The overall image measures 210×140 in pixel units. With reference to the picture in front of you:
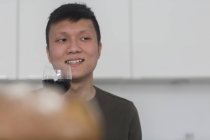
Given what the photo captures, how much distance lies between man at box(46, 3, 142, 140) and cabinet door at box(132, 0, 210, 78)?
1.64ft

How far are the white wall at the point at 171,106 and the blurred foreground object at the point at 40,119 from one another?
2.06 metres

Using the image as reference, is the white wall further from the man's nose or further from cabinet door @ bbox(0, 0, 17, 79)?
the man's nose

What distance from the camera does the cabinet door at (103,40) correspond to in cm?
188

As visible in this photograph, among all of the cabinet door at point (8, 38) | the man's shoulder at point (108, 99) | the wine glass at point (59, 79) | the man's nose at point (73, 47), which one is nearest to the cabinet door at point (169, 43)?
the man's shoulder at point (108, 99)

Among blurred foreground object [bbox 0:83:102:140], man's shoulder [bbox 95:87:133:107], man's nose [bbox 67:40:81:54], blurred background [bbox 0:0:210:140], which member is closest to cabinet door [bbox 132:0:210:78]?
blurred background [bbox 0:0:210:140]

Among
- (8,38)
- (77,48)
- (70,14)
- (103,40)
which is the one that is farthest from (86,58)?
(8,38)

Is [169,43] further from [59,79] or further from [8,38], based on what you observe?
[59,79]

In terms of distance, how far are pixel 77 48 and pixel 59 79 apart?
0.57 metres

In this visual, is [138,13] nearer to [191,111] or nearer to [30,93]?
[191,111]

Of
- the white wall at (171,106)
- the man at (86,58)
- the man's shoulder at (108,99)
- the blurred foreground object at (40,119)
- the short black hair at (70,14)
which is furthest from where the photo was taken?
the white wall at (171,106)

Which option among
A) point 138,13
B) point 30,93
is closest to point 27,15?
point 138,13

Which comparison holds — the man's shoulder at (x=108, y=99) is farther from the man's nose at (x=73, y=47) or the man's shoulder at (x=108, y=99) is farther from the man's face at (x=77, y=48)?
the man's nose at (x=73, y=47)

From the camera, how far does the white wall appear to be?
216 centimetres

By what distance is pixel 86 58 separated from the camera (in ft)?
3.62
